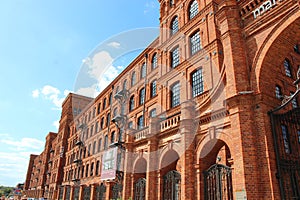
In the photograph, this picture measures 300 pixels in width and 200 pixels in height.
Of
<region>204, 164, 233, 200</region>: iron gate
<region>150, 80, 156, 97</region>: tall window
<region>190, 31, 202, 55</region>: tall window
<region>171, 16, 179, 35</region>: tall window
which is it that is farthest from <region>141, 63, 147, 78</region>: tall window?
<region>204, 164, 233, 200</region>: iron gate

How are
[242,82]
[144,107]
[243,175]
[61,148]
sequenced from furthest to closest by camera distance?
[61,148], [144,107], [242,82], [243,175]

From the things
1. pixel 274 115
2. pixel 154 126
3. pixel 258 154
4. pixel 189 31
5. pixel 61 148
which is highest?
pixel 189 31

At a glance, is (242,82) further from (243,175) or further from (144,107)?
(144,107)

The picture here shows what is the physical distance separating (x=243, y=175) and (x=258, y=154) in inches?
38.8

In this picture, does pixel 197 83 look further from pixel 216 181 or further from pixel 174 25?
pixel 216 181

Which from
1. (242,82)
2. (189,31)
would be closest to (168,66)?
(189,31)

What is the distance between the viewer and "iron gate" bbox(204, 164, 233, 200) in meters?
9.59

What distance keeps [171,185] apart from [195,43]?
36.6ft

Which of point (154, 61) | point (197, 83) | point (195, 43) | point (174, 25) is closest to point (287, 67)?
point (195, 43)

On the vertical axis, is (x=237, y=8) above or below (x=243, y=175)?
above

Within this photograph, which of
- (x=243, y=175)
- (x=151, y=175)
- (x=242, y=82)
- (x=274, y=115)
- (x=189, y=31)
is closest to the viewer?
(x=243, y=175)

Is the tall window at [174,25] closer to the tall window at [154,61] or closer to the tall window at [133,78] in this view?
the tall window at [154,61]

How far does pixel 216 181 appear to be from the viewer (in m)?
9.88

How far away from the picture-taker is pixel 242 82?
366 inches
